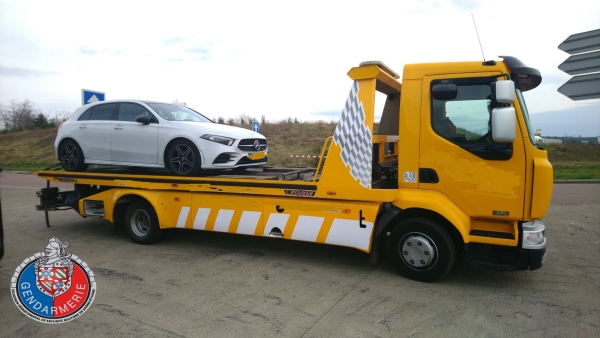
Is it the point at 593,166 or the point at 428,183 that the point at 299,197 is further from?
the point at 593,166

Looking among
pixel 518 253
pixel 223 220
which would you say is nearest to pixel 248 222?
pixel 223 220

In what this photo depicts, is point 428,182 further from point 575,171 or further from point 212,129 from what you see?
point 575,171

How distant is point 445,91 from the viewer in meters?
4.76

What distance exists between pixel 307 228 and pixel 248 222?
38.8 inches

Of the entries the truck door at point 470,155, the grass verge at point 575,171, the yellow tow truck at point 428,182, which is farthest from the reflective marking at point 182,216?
the grass verge at point 575,171

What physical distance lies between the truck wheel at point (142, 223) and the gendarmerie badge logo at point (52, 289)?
Result: 1796 millimetres

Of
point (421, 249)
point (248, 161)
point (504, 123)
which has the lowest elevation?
point (421, 249)

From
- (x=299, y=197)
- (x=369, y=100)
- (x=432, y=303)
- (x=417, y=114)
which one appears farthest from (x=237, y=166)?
(x=432, y=303)

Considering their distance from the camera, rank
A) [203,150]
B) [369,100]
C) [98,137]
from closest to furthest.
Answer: [369,100] → [203,150] → [98,137]

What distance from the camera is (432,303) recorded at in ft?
14.5

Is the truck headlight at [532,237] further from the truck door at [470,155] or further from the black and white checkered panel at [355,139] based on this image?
the black and white checkered panel at [355,139]

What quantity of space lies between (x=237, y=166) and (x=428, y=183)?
3212 mm

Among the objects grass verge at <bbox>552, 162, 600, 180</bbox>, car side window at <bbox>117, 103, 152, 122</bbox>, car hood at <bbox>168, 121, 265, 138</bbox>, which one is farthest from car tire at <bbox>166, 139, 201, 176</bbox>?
grass verge at <bbox>552, 162, 600, 180</bbox>

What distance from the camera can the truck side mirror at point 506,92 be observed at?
423cm
